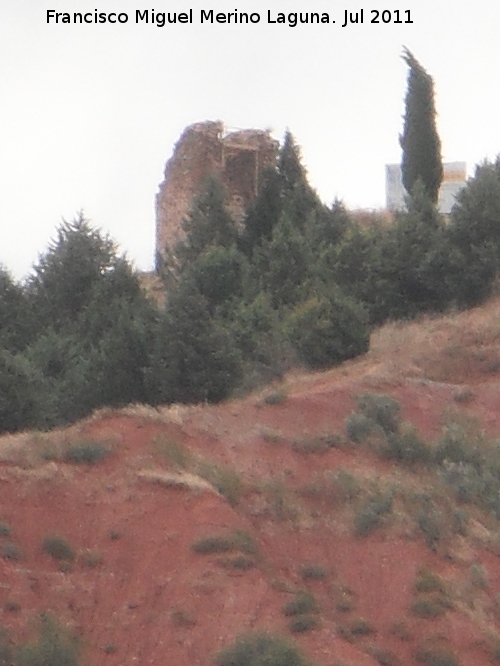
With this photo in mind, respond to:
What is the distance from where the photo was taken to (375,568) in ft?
38.1

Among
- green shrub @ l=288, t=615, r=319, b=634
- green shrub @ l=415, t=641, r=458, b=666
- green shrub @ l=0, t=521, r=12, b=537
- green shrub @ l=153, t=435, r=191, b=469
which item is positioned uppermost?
green shrub @ l=153, t=435, r=191, b=469

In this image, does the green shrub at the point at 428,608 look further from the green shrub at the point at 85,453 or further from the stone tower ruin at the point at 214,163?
the stone tower ruin at the point at 214,163

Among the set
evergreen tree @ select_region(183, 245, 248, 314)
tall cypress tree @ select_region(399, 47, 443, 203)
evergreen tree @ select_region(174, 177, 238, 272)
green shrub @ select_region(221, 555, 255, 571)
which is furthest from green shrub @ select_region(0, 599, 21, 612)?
tall cypress tree @ select_region(399, 47, 443, 203)

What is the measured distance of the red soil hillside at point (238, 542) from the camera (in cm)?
1031

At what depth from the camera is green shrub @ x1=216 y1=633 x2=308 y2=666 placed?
9156 mm

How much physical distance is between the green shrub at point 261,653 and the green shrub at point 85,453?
436 centimetres

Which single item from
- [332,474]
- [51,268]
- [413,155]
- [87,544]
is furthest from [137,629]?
[413,155]

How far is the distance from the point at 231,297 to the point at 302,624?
1553 cm

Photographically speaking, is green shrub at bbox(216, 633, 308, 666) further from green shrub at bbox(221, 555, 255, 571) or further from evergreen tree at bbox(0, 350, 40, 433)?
evergreen tree at bbox(0, 350, 40, 433)

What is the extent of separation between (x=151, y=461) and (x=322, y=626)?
3.83m

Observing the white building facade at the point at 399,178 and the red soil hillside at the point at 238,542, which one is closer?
the red soil hillside at the point at 238,542

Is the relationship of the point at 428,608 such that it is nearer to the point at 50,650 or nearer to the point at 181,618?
the point at 181,618

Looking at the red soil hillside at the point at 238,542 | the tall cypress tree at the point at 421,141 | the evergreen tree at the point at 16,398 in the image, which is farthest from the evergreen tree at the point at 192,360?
the tall cypress tree at the point at 421,141

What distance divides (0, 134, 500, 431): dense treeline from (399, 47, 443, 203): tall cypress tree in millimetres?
3554
